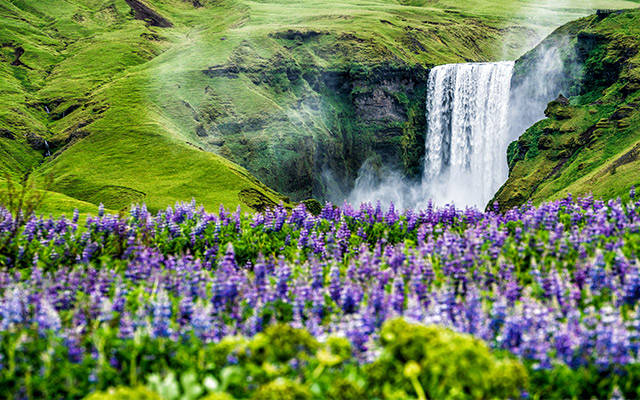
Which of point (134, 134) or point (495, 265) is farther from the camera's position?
point (134, 134)

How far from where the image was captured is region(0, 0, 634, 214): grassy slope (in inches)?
1763

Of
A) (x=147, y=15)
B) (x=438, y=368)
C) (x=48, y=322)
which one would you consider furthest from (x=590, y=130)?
(x=147, y=15)

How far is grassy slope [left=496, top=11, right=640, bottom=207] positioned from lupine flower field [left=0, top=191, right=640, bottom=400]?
17.4 m

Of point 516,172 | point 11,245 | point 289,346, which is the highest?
point 516,172

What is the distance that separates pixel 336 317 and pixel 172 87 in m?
54.1

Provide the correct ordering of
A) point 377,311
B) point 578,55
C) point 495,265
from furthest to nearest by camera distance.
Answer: point 578,55
point 495,265
point 377,311

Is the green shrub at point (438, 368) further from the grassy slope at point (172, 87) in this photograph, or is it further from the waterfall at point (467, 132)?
the waterfall at point (467, 132)

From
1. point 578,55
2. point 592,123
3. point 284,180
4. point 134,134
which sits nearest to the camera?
point 592,123

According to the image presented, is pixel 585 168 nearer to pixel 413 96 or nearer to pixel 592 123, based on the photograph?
pixel 592 123

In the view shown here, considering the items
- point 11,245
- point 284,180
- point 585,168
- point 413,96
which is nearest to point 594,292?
point 11,245

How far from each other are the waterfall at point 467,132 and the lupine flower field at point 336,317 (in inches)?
1816

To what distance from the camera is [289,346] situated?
5.45 metres

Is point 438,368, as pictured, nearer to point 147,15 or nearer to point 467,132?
point 467,132

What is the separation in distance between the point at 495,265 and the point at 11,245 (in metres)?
10.3
